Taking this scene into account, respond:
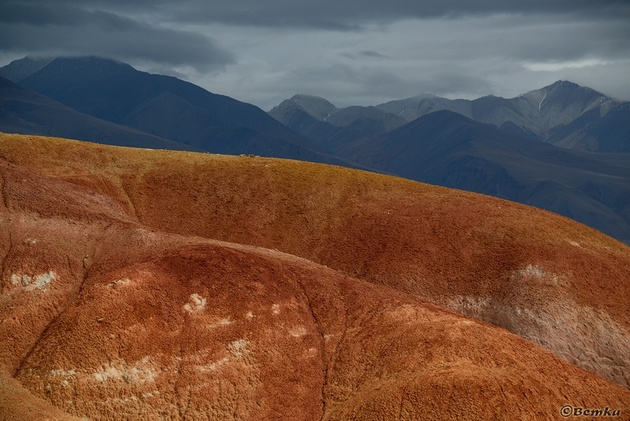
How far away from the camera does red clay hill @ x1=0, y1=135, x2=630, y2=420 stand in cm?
4916

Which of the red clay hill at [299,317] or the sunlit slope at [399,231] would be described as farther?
the sunlit slope at [399,231]

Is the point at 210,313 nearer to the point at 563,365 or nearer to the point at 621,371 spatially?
the point at 563,365

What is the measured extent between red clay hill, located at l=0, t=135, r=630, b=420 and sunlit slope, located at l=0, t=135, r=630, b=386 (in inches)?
11.2

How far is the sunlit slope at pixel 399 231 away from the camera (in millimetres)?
73812

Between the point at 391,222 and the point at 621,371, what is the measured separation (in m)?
32.5

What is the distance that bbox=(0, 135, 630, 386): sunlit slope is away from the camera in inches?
2906

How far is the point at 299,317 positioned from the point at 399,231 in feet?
103

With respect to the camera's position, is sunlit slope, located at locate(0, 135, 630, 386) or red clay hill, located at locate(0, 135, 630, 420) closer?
red clay hill, located at locate(0, 135, 630, 420)

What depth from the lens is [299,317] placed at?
58906mm

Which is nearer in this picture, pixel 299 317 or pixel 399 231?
pixel 299 317

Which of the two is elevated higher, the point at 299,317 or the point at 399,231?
the point at 399,231

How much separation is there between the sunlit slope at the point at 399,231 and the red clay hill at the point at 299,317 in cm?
29

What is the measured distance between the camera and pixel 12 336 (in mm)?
51375

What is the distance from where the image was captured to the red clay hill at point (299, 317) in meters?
49.2
